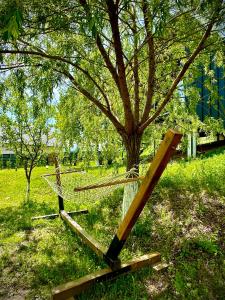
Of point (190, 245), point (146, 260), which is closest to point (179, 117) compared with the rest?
point (190, 245)

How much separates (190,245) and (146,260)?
2.18 feet

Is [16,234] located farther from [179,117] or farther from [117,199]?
[179,117]

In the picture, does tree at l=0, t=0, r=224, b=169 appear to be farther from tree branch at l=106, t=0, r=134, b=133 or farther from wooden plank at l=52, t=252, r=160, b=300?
wooden plank at l=52, t=252, r=160, b=300

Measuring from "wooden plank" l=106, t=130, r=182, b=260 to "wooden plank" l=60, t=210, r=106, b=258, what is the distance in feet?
1.03

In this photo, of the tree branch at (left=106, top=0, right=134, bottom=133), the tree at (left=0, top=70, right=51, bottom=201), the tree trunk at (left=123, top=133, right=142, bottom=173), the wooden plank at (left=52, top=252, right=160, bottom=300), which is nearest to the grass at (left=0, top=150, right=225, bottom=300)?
the wooden plank at (left=52, top=252, right=160, bottom=300)

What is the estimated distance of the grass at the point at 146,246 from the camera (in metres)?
3.13

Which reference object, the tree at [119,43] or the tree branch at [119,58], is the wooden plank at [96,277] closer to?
the tree at [119,43]

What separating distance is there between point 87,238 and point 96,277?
0.75 meters

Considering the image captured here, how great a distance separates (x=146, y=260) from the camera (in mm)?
3373

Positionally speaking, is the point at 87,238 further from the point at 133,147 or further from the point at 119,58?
the point at 119,58

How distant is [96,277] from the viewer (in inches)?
121

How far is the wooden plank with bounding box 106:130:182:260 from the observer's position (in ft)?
7.31

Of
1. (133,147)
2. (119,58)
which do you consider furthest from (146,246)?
(119,58)

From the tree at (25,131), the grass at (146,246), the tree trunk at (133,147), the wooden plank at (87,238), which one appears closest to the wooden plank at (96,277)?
the grass at (146,246)
